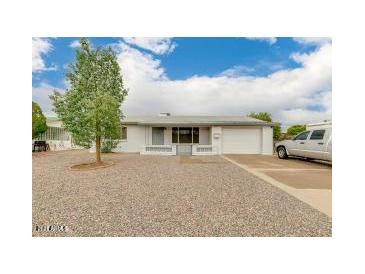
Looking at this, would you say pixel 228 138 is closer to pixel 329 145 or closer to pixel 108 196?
pixel 329 145

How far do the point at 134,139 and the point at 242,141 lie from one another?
793cm

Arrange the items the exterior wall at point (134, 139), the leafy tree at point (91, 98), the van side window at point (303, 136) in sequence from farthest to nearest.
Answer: the exterior wall at point (134, 139), the van side window at point (303, 136), the leafy tree at point (91, 98)

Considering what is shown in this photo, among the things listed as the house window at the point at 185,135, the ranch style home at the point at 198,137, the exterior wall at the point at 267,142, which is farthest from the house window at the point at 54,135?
the exterior wall at the point at 267,142

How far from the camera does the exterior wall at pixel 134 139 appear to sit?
15258mm

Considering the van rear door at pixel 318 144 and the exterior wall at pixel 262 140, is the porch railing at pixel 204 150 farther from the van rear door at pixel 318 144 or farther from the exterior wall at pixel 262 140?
the van rear door at pixel 318 144

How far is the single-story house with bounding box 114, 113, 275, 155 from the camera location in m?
13.9

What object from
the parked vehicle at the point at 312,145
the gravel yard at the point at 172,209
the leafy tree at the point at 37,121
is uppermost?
the leafy tree at the point at 37,121

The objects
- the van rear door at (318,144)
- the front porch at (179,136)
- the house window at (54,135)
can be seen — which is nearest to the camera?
the van rear door at (318,144)

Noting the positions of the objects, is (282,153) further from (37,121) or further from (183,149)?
(37,121)

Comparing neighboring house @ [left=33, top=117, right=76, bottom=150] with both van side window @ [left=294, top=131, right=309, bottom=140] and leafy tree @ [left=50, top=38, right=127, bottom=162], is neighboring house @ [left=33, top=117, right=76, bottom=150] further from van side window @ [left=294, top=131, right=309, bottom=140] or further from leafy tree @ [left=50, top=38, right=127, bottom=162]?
van side window @ [left=294, top=131, right=309, bottom=140]

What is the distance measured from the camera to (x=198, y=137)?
623 inches

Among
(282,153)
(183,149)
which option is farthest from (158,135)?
(282,153)

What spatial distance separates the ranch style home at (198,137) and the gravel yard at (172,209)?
310 inches

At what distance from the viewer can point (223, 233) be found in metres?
3.01
